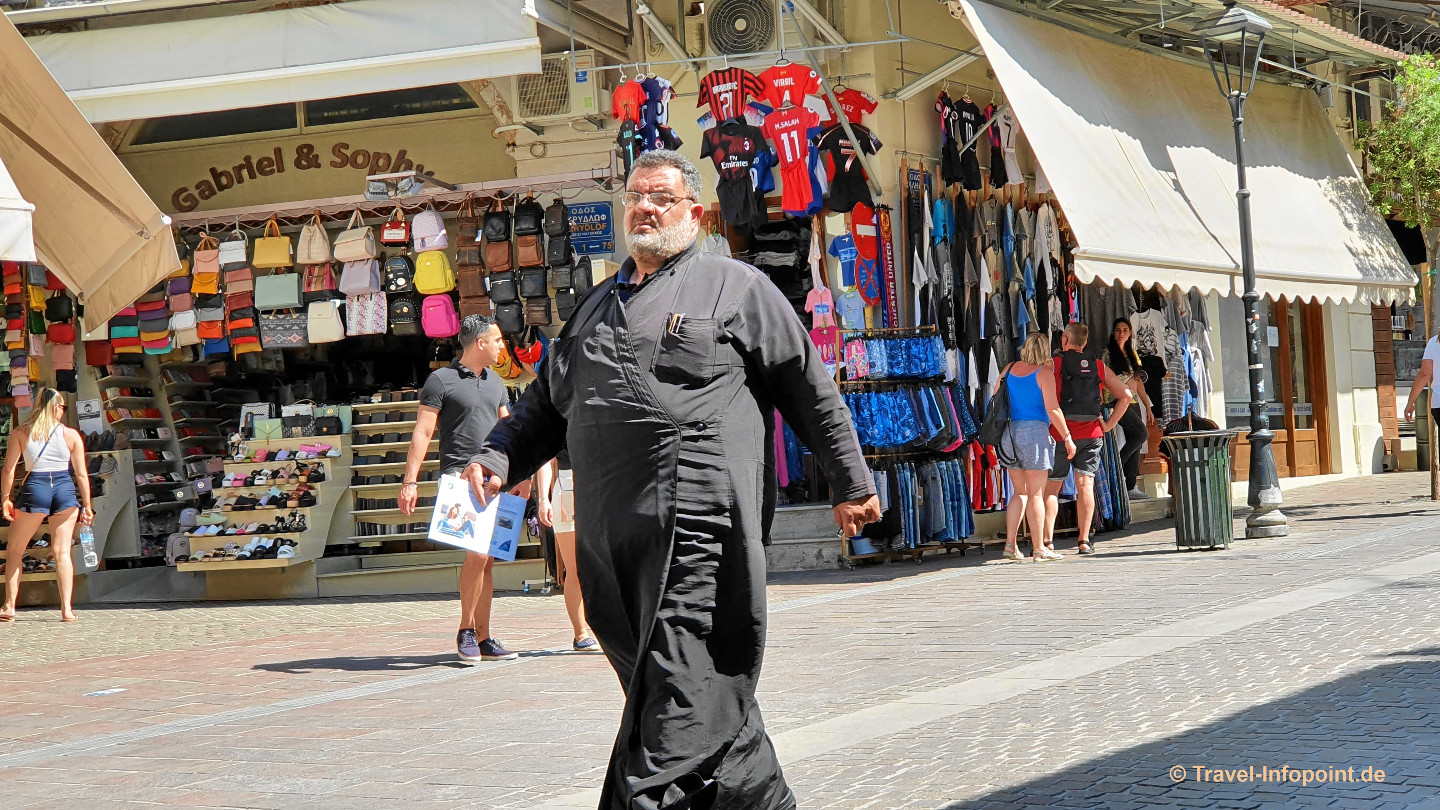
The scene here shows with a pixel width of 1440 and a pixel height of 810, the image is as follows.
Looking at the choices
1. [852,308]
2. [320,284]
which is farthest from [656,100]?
[320,284]

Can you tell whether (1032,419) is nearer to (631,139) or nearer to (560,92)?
(631,139)

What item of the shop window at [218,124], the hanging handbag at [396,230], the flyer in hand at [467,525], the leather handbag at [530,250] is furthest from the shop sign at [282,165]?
the flyer in hand at [467,525]

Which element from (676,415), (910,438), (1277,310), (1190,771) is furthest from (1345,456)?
(676,415)

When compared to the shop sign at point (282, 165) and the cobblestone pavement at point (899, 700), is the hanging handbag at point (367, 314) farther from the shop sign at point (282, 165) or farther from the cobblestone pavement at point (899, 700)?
the cobblestone pavement at point (899, 700)

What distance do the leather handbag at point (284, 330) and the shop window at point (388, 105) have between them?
2185 millimetres

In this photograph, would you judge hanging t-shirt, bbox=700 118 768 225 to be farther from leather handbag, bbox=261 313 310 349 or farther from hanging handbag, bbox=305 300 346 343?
leather handbag, bbox=261 313 310 349

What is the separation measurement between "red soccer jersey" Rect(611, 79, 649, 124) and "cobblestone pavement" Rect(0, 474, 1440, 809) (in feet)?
15.1

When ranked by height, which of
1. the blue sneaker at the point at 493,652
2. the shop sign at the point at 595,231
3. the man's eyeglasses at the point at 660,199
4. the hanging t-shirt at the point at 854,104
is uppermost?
the hanging t-shirt at the point at 854,104

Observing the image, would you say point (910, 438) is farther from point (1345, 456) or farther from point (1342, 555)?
point (1345, 456)

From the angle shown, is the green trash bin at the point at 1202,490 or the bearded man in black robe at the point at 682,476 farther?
the green trash bin at the point at 1202,490

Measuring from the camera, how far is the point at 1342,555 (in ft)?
36.6

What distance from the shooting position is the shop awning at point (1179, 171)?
11.7 m

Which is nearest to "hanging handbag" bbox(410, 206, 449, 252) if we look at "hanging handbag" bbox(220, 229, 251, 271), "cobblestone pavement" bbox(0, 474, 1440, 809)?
"hanging handbag" bbox(220, 229, 251, 271)

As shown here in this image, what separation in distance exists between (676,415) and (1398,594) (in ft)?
20.6
